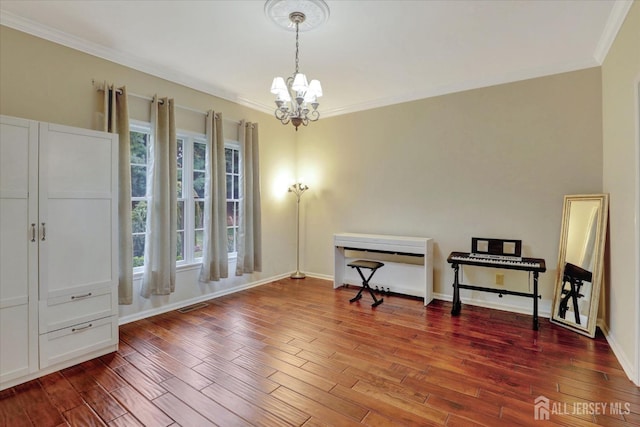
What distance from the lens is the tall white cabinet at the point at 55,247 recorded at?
2.25 m

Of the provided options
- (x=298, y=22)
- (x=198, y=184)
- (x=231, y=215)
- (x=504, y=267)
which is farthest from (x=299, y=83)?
(x=504, y=267)

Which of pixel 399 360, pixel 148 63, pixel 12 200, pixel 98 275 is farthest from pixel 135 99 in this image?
pixel 399 360

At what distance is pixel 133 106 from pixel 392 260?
3823 millimetres

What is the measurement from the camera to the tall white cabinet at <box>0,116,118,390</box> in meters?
2.25

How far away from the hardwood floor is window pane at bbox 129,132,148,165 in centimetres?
181

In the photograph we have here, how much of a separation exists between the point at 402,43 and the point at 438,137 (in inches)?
63.5

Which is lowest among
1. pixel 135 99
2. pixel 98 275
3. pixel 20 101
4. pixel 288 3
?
pixel 98 275

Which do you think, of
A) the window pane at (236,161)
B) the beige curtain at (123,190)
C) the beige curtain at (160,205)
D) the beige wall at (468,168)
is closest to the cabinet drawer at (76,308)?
the beige curtain at (123,190)

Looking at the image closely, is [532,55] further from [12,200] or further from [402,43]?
[12,200]

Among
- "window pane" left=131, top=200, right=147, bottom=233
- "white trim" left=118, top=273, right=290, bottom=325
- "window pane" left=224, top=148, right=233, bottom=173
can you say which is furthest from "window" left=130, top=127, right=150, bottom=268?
"window pane" left=224, top=148, right=233, bottom=173

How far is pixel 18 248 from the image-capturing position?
2291 millimetres

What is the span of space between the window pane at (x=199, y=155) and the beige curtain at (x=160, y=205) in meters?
0.49

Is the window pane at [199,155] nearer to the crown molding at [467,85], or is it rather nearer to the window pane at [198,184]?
the window pane at [198,184]

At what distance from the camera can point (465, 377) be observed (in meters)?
2.36
